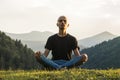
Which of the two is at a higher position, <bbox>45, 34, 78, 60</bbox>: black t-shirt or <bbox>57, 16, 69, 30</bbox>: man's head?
<bbox>57, 16, 69, 30</bbox>: man's head

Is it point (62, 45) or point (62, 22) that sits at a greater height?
point (62, 22)

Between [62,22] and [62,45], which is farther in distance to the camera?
[62,45]

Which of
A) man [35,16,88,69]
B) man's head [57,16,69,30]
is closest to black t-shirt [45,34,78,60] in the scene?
man [35,16,88,69]

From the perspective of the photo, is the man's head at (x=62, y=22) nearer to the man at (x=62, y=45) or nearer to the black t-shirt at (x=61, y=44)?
the man at (x=62, y=45)

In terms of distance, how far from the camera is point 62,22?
56.6 feet


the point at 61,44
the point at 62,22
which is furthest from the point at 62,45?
the point at 62,22

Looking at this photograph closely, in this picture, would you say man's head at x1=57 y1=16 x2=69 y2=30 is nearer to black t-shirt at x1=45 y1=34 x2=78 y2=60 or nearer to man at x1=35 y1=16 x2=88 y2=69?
man at x1=35 y1=16 x2=88 y2=69

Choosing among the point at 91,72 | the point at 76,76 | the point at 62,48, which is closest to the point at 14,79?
the point at 76,76

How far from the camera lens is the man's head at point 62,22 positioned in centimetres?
1722

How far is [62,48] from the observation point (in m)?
17.7

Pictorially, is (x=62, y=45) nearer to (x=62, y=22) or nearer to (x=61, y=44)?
(x=61, y=44)

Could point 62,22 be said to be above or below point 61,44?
above

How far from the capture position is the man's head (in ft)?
56.5

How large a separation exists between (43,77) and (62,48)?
14.8ft
